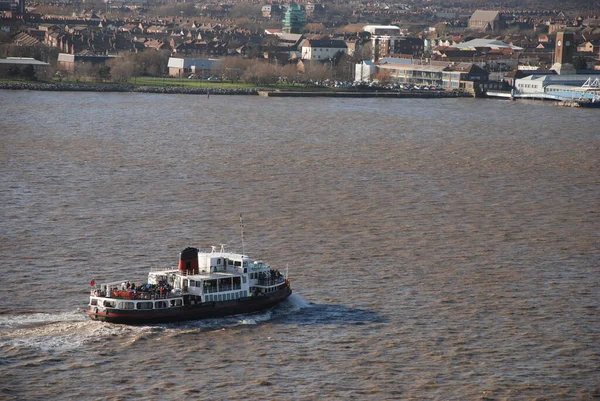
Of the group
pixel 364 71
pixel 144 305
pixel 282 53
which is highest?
pixel 282 53

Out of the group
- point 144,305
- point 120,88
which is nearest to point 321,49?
point 120,88

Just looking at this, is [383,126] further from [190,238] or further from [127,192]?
[190,238]

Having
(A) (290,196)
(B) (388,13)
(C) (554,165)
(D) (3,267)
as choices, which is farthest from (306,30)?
(D) (3,267)

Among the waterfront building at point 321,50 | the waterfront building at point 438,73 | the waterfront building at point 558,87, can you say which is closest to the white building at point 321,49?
the waterfront building at point 321,50

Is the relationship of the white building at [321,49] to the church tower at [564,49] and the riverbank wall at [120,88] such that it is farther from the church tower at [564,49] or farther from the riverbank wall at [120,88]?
the riverbank wall at [120,88]

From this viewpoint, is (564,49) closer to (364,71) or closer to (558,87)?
(558,87)

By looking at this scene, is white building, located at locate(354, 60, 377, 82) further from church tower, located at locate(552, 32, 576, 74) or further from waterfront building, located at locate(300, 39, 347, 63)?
church tower, located at locate(552, 32, 576, 74)
